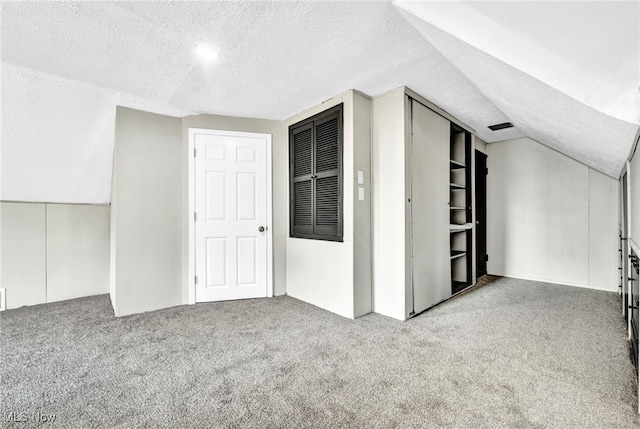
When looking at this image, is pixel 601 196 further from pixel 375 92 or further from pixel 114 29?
pixel 114 29

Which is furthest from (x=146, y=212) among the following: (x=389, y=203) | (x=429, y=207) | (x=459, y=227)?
(x=459, y=227)

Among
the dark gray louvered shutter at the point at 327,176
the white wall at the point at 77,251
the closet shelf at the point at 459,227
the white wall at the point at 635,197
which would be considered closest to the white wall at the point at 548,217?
the closet shelf at the point at 459,227

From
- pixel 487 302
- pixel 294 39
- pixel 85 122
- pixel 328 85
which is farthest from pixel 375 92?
pixel 85 122

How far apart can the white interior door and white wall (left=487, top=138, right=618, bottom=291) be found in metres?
3.81

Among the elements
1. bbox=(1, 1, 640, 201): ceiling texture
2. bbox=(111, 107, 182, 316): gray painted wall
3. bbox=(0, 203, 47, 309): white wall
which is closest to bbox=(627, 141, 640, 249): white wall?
bbox=(1, 1, 640, 201): ceiling texture

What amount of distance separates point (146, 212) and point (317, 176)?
1896mm

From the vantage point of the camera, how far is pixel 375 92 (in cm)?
301

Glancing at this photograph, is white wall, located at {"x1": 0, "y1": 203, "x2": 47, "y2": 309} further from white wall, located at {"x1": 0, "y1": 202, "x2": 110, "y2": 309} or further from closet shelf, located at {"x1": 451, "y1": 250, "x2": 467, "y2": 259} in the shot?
closet shelf, located at {"x1": 451, "y1": 250, "x2": 467, "y2": 259}

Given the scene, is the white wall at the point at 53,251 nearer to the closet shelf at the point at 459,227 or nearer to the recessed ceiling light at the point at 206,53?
the recessed ceiling light at the point at 206,53

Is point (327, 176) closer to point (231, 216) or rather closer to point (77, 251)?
point (231, 216)

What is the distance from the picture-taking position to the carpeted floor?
1541 millimetres

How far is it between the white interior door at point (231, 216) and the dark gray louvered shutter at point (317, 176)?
0.39 m

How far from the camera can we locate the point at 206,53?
2.21 metres

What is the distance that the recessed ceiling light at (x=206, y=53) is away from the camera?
213 centimetres
